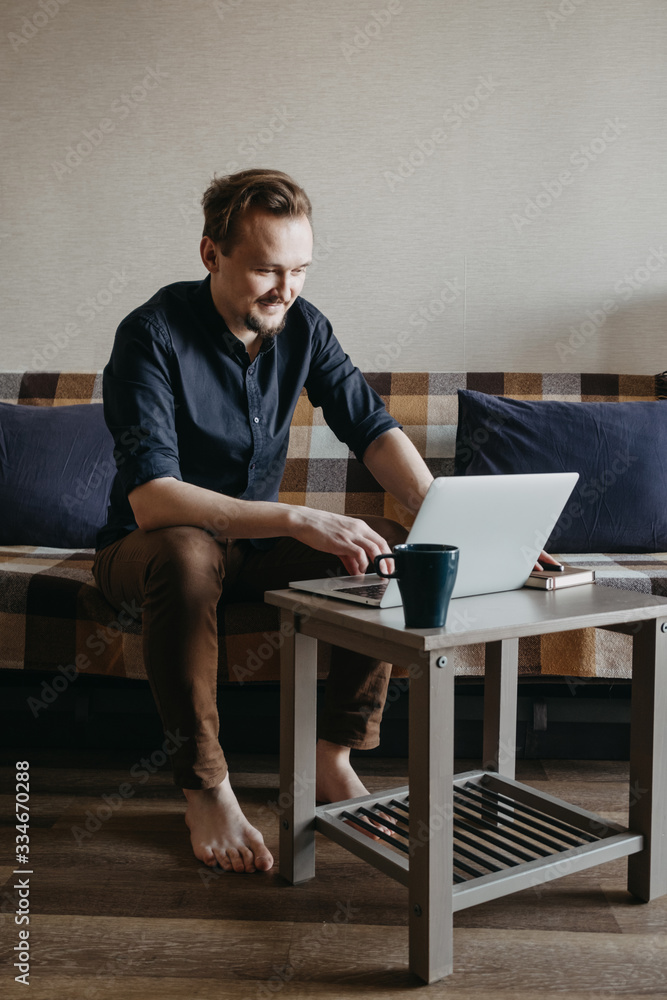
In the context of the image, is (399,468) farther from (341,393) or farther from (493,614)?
(493,614)

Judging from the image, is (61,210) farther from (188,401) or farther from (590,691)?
(590,691)

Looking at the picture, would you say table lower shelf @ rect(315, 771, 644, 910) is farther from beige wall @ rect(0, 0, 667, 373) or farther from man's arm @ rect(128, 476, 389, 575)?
beige wall @ rect(0, 0, 667, 373)

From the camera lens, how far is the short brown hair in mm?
1405

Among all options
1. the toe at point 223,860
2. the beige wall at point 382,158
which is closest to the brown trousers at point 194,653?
the toe at point 223,860

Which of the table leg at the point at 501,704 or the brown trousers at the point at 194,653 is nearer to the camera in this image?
the brown trousers at the point at 194,653

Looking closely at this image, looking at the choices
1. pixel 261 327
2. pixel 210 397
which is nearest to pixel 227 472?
pixel 210 397

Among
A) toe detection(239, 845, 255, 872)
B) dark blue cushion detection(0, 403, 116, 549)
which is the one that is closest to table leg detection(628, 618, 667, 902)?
toe detection(239, 845, 255, 872)

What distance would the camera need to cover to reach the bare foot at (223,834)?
4.15ft

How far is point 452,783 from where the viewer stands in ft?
3.37

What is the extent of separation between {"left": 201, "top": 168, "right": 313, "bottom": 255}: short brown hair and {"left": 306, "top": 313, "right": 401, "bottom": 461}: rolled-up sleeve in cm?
30

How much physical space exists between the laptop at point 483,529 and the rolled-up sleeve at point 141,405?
33cm

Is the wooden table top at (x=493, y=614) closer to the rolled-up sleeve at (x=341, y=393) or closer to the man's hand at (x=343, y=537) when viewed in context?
the man's hand at (x=343, y=537)

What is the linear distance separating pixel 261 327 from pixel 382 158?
1.07 metres

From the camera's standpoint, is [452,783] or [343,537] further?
[343,537]
